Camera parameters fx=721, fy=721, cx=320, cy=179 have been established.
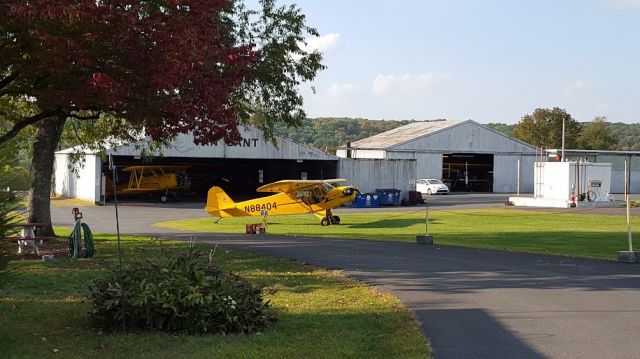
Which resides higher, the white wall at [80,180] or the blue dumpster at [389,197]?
the white wall at [80,180]

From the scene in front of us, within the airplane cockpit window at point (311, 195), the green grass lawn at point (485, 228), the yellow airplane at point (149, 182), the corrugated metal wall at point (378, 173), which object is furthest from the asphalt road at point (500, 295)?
the yellow airplane at point (149, 182)

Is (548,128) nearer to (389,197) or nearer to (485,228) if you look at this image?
(389,197)

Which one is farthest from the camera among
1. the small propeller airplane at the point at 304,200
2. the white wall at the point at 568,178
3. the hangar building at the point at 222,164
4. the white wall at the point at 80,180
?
the hangar building at the point at 222,164

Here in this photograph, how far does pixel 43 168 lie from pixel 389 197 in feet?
116

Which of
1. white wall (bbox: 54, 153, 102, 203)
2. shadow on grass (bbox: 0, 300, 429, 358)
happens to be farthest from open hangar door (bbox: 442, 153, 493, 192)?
shadow on grass (bbox: 0, 300, 429, 358)

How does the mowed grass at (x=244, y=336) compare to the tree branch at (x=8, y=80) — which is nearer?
the mowed grass at (x=244, y=336)

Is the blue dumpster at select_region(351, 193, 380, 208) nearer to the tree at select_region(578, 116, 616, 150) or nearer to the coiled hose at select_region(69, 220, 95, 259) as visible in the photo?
the coiled hose at select_region(69, 220, 95, 259)

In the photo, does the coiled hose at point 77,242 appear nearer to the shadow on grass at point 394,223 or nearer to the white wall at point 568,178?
the shadow on grass at point 394,223

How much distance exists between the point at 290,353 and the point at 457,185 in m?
75.2

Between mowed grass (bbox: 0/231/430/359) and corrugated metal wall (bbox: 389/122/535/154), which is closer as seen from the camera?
mowed grass (bbox: 0/231/430/359)

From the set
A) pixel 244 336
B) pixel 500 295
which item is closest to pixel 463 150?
pixel 500 295

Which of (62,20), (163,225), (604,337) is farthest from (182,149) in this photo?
(604,337)

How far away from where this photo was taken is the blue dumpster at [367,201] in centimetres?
5231

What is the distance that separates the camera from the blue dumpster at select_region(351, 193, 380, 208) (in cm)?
5231
